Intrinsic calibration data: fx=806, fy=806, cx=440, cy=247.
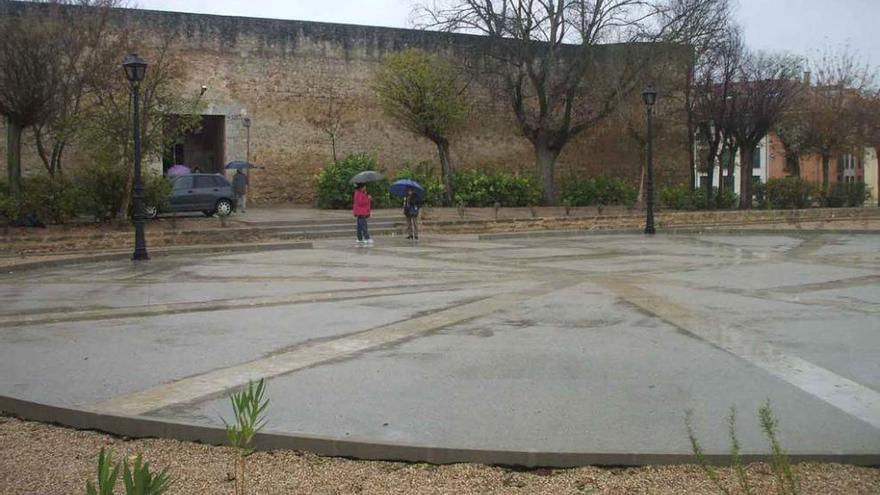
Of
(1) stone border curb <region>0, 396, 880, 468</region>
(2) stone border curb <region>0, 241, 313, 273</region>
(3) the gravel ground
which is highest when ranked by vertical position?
(2) stone border curb <region>0, 241, 313, 273</region>

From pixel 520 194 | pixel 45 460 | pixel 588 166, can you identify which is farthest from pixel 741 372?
pixel 588 166

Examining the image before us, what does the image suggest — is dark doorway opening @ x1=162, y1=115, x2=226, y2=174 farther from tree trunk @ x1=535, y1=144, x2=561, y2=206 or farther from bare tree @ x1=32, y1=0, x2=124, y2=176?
tree trunk @ x1=535, y1=144, x2=561, y2=206

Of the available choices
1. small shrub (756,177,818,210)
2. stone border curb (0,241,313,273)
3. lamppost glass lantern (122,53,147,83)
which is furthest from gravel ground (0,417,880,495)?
small shrub (756,177,818,210)

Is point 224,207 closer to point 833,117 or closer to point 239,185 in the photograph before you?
point 239,185

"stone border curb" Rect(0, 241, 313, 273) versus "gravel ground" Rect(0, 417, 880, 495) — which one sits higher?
"stone border curb" Rect(0, 241, 313, 273)

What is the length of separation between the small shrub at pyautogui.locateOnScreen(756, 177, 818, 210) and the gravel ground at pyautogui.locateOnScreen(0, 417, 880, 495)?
27920 mm

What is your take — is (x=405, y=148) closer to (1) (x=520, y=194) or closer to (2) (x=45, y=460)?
(1) (x=520, y=194)

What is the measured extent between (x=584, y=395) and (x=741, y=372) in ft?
4.84

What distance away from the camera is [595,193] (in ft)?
94.3

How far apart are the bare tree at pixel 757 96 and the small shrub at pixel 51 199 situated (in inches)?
797

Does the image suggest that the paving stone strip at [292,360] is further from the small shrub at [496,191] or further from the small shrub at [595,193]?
the small shrub at [595,193]

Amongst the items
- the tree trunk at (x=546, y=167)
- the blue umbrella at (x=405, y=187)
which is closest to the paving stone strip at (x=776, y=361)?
the blue umbrella at (x=405, y=187)

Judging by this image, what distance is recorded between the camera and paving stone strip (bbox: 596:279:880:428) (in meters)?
5.36

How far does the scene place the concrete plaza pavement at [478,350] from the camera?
4945 mm
